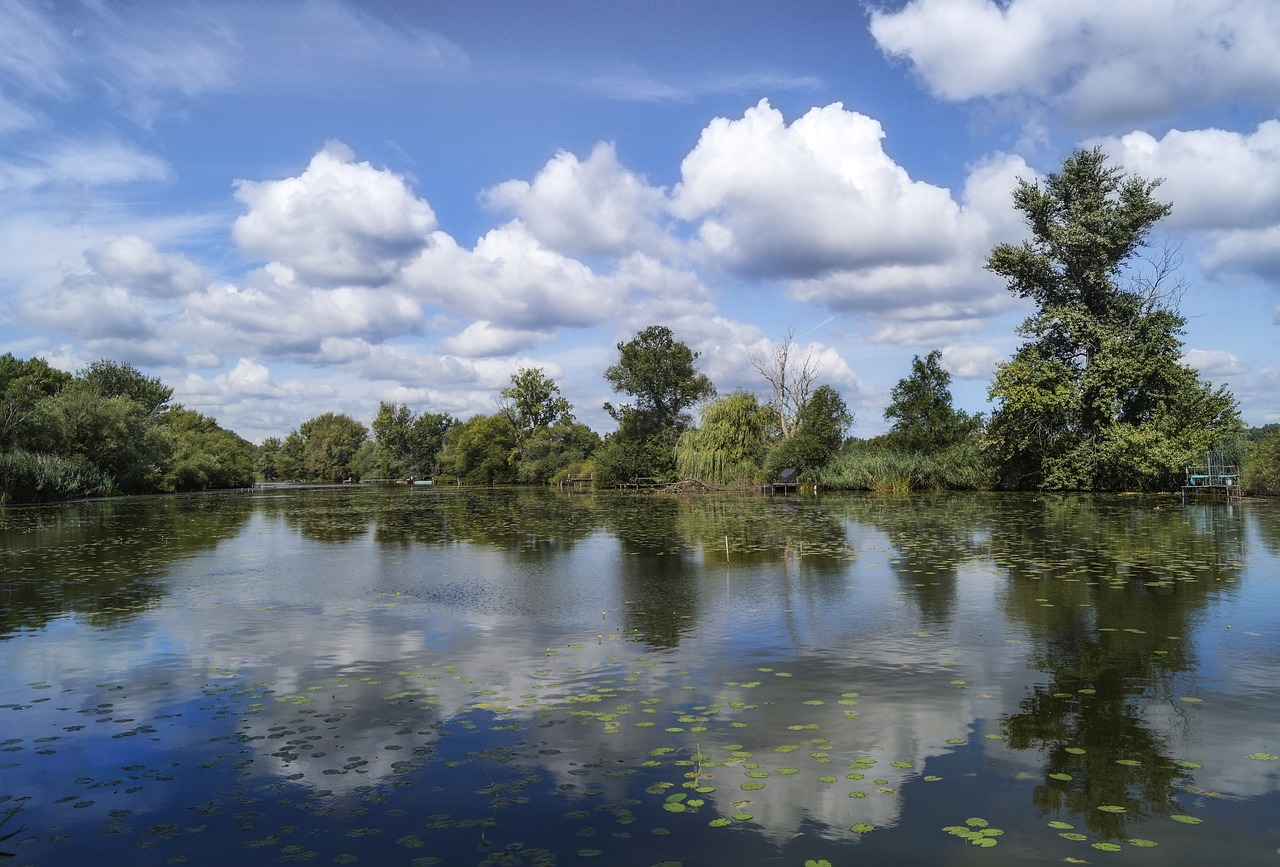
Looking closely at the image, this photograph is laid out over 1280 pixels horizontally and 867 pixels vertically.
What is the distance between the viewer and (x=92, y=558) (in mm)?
18359

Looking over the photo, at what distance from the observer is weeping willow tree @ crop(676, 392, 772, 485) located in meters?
58.3

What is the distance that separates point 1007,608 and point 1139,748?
221 inches

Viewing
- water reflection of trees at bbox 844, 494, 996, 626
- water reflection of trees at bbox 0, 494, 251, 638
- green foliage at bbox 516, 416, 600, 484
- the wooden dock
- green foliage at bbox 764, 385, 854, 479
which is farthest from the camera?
green foliage at bbox 516, 416, 600, 484

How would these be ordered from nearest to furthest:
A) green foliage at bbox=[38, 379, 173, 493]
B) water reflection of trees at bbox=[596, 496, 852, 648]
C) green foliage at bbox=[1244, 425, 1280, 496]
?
water reflection of trees at bbox=[596, 496, 852, 648], green foliage at bbox=[1244, 425, 1280, 496], green foliage at bbox=[38, 379, 173, 493]

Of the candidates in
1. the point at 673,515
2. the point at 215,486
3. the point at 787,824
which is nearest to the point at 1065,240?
the point at 673,515

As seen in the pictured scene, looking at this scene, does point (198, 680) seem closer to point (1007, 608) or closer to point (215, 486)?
point (1007, 608)

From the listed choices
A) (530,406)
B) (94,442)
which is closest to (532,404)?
(530,406)

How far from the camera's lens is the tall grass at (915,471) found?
1874 inches

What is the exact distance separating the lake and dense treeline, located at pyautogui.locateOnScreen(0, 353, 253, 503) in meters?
36.8

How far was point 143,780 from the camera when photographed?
5551 millimetres

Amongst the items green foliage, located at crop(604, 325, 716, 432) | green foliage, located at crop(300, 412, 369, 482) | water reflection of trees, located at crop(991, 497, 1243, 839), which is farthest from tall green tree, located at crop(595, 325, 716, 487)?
green foliage, located at crop(300, 412, 369, 482)

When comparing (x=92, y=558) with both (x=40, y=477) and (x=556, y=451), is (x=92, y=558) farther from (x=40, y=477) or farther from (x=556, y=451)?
(x=556, y=451)

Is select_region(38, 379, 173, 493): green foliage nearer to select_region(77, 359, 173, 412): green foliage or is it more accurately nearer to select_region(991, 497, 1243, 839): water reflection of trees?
select_region(77, 359, 173, 412): green foliage

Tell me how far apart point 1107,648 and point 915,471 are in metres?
42.3
